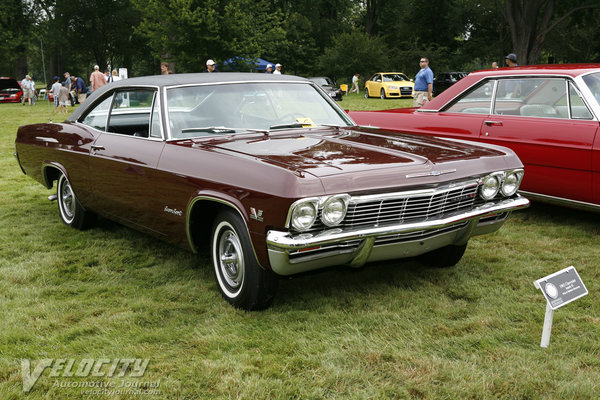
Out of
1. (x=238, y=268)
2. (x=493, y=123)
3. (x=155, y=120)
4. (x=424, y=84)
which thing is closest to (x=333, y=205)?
(x=238, y=268)

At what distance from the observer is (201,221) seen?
4.07 m

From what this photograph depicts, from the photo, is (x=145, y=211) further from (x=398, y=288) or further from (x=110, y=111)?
(x=398, y=288)

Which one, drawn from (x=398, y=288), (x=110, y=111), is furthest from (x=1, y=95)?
(x=398, y=288)

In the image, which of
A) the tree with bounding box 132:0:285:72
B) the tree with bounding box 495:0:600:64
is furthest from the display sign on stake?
the tree with bounding box 495:0:600:64

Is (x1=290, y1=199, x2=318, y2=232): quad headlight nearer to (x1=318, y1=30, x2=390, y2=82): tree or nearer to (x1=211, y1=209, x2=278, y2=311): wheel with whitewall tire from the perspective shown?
(x1=211, y1=209, x2=278, y2=311): wheel with whitewall tire

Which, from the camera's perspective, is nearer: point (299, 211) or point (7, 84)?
point (299, 211)

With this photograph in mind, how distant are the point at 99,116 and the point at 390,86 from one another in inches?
1009

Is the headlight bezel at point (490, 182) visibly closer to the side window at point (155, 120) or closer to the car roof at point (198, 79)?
the car roof at point (198, 79)

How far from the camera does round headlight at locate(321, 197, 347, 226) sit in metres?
3.29

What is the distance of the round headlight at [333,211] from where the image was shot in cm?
329

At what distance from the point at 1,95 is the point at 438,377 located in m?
37.3

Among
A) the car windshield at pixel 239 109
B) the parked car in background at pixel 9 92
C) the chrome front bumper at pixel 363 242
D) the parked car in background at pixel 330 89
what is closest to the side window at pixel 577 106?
the chrome front bumper at pixel 363 242

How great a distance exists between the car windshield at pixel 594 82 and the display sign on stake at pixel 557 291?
2.83 m

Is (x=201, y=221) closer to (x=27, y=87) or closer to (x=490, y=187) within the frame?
(x=490, y=187)
